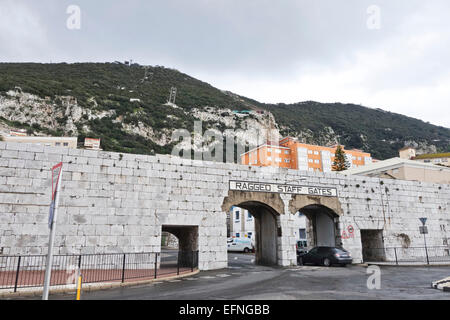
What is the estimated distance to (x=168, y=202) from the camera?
54.2 ft

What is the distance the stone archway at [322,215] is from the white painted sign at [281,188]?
0.34 m

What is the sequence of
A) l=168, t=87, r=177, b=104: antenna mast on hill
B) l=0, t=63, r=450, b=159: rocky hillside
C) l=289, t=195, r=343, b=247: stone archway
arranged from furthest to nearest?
1. l=168, t=87, r=177, b=104: antenna mast on hill
2. l=0, t=63, r=450, b=159: rocky hillside
3. l=289, t=195, r=343, b=247: stone archway

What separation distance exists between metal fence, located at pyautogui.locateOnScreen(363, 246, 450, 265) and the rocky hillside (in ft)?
182

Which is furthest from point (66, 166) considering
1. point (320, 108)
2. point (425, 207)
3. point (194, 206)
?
point (320, 108)

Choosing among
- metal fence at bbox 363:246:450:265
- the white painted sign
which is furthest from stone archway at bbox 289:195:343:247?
metal fence at bbox 363:246:450:265

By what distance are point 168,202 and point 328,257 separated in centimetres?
1102

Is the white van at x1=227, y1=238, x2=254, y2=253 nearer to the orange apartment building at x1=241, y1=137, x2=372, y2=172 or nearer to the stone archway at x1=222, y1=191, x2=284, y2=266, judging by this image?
the stone archway at x1=222, y1=191, x2=284, y2=266

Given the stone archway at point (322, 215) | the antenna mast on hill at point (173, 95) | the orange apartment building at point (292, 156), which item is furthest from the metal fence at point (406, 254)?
the antenna mast on hill at point (173, 95)

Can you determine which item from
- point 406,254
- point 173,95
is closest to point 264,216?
point 406,254

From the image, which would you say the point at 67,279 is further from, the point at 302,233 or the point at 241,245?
the point at 302,233

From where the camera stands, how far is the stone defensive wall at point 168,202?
1390 cm

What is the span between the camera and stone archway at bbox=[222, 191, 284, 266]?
18.4 metres

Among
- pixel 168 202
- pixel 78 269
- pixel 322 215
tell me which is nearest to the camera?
pixel 78 269

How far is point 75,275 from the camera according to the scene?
12266 millimetres
